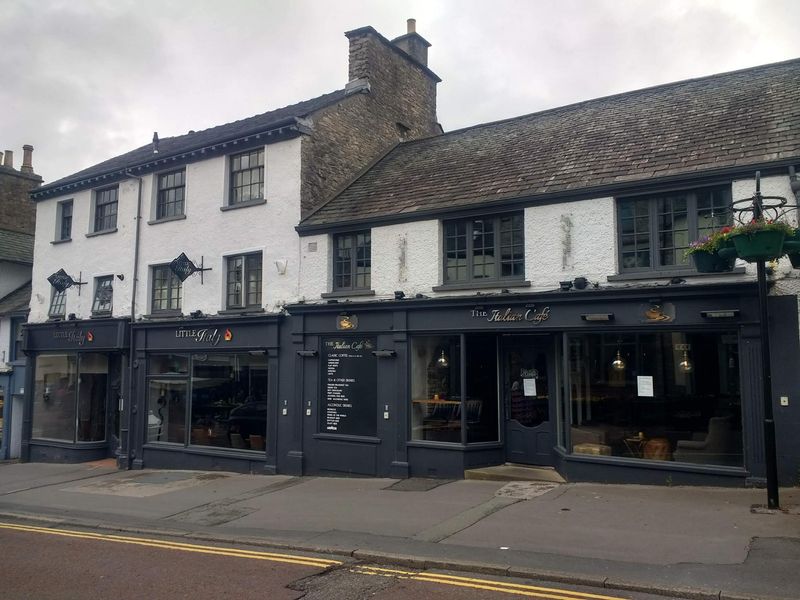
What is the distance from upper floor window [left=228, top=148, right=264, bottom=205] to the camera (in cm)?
1681

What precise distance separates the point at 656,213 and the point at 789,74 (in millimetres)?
5117

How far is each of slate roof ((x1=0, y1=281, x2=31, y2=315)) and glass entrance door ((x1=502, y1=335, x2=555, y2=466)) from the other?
56.3 ft

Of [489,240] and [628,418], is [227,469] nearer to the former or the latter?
[489,240]

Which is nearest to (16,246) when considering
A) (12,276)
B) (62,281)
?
(12,276)

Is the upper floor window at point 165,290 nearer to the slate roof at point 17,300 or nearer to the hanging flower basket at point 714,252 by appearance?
the slate roof at point 17,300

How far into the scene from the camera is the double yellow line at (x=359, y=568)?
6.61 meters

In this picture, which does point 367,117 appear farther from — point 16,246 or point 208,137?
point 16,246

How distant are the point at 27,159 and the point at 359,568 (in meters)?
26.6

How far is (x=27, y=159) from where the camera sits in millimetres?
28031

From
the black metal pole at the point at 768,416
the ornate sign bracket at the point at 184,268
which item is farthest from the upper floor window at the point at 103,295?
the black metal pole at the point at 768,416

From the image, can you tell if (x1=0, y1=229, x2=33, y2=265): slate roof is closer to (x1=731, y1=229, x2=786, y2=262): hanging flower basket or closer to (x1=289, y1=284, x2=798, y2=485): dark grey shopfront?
(x1=289, y1=284, x2=798, y2=485): dark grey shopfront

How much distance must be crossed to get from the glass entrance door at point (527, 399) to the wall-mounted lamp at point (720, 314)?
3.00 metres

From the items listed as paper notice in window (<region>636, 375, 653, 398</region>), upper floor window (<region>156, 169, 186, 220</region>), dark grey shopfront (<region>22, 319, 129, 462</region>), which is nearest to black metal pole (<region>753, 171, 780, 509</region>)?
paper notice in window (<region>636, 375, 653, 398</region>)

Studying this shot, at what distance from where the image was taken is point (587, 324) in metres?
11.9
